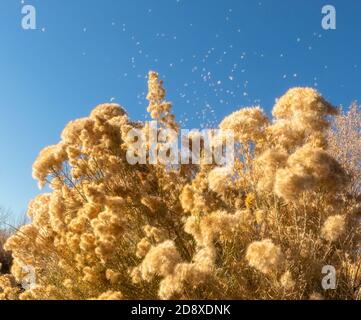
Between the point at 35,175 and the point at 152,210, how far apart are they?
1478mm

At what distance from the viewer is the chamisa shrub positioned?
3344 millimetres

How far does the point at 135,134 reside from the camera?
4.61 metres

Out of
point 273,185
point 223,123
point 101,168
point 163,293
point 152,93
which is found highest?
point 152,93

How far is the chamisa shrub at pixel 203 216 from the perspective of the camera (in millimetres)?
3344

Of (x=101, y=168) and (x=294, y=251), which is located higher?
(x=101, y=168)

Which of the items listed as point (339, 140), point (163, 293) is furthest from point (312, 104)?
point (339, 140)

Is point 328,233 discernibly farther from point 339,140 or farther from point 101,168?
point 339,140

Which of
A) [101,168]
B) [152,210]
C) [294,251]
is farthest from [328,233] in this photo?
[101,168]

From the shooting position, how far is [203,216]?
12.3ft

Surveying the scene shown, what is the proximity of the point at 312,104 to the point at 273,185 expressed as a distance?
1.08m

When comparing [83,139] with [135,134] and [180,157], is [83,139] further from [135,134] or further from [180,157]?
[180,157]

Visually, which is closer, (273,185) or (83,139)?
(273,185)

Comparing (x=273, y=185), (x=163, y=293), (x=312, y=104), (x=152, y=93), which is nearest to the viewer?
(x=163, y=293)

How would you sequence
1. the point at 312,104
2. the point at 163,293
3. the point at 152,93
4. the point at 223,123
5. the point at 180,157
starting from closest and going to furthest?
the point at 163,293, the point at 312,104, the point at 223,123, the point at 180,157, the point at 152,93
